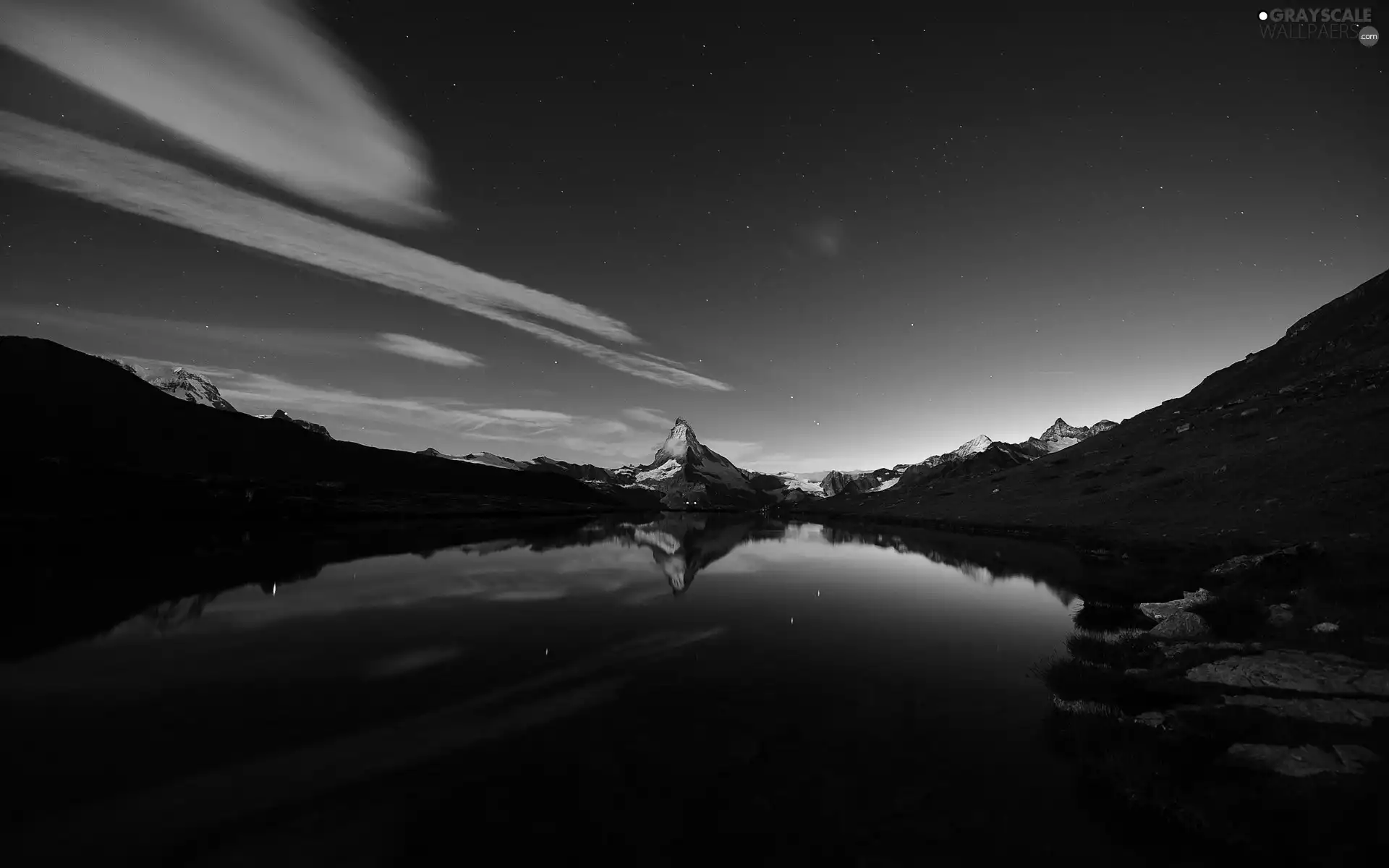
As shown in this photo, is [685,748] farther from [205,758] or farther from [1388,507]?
[1388,507]

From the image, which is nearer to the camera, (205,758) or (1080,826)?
(1080,826)

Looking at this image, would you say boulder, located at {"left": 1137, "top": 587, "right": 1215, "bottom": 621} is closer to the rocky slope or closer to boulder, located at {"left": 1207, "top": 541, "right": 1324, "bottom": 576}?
boulder, located at {"left": 1207, "top": 541, "right": 1324, "bottom": 576}

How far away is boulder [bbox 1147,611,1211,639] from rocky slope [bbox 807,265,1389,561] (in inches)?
798

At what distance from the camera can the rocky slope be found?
51.9 m

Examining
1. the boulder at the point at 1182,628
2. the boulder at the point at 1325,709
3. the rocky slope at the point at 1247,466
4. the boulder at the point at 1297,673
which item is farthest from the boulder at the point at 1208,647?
the rocky slope at the point at 1247,466

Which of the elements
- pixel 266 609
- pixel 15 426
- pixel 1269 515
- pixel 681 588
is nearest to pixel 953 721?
pixel 681 588

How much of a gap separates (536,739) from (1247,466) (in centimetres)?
10805

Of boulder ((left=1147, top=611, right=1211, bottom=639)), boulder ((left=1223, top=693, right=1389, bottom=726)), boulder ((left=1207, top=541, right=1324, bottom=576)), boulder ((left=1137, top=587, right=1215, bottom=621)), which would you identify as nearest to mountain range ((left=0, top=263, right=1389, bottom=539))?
boulder ((left=1207, top=541, right=1324, bottom=576))

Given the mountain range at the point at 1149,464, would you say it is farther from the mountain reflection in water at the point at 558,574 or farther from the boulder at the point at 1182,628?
the boulder at the point at 1182,628

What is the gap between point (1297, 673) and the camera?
14852 millimetres

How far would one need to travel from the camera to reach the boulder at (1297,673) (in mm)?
13805

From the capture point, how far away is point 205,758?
12.3 metres

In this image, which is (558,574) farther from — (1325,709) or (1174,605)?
(1325,709)

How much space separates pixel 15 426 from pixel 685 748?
26830cm
